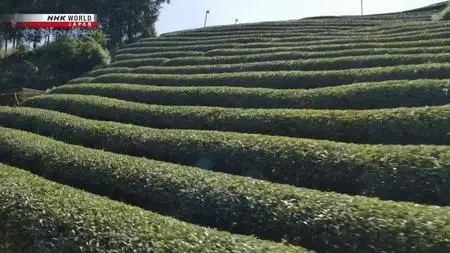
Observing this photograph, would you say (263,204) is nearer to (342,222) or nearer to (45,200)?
(342,222)

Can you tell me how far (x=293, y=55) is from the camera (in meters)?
25.8

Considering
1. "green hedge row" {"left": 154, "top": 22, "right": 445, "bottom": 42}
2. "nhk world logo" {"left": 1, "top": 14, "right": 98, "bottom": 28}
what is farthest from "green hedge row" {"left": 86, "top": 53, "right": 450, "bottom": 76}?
"nhk world logo" {"left": 1, "top": 14, "right": 98, "bottom": 28}

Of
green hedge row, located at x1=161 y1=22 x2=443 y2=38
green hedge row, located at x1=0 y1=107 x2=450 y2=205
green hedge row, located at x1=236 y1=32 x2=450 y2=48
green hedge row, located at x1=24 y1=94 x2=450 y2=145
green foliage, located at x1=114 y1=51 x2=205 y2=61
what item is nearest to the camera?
green hedge row, located at x1=0 y1=107 x2=450 y2=205

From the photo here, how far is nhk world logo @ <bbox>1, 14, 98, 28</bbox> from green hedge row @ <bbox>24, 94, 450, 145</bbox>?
1345 inches

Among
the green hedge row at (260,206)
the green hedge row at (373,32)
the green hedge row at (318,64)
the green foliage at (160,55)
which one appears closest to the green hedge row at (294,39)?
the green hedge row at (373,32)

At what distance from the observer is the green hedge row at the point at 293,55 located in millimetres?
21016

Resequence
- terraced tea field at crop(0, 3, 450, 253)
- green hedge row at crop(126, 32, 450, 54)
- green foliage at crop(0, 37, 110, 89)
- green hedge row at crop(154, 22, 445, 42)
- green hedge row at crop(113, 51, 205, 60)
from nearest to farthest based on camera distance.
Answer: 1. terraced tea field at crop(0, 3, 450, 253)
2. green hedge row at crop(126, 32, 450, 54)
3. green hedge row at crop(154, 22, 445, 42)
4. green hedge row at crop(113, 51, 205, 60)
5. green foliage at crop(0, 37, 110, 89)

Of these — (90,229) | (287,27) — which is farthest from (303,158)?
(287,27)

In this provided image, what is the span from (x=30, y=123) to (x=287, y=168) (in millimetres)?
12404

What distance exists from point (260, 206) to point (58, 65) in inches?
1420

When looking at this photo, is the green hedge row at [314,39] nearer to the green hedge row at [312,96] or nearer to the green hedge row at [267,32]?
the green hedge row at [267,32]

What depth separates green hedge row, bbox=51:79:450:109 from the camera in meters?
14.4

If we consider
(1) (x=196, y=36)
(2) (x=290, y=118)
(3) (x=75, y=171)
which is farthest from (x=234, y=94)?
(1) (x=196, y=36)

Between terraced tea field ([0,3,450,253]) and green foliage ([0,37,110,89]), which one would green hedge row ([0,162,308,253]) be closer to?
terraced tea field ([0,3,450,253])
